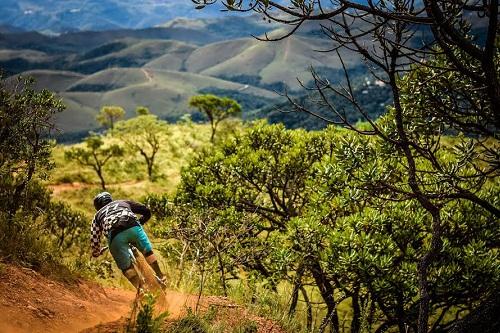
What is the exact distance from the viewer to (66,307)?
672 centimetres

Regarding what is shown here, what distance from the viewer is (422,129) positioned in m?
7.57

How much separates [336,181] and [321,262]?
1.83 meters

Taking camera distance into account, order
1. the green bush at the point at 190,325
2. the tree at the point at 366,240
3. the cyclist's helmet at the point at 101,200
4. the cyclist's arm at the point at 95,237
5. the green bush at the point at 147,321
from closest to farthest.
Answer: the green bush at the point at 147,321, the green bush at the point at 190,325, the tree at the point at 366,240, the cyclist's arm at the point at 95,237, the cyclist's helmet at the point at 101,200

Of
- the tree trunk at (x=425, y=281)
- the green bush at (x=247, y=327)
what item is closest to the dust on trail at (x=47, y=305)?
the green bush at (x=247, y=327)

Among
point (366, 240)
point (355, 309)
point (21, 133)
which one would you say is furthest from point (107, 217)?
point (355, 309)

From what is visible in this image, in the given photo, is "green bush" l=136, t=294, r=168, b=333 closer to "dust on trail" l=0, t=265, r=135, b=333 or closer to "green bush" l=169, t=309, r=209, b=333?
"green bush" l=169, t=309, r=209, b=333

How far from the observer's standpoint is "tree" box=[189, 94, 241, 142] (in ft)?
163

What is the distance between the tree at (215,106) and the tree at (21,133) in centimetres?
3897

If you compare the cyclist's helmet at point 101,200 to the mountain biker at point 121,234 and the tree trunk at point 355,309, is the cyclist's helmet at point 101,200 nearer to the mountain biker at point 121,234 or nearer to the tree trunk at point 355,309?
the mountain biker at point 121,234

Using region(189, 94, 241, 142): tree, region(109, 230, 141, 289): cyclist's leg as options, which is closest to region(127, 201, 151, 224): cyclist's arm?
region(109, 230, 141, 289): cyclist's leg

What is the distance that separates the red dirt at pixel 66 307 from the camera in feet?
19.2

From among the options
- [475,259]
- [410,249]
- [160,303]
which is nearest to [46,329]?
[160,303]

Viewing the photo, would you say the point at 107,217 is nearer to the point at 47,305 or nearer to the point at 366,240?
the point at 47,305

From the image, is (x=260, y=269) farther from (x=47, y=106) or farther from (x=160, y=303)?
(x=47, y=106)
